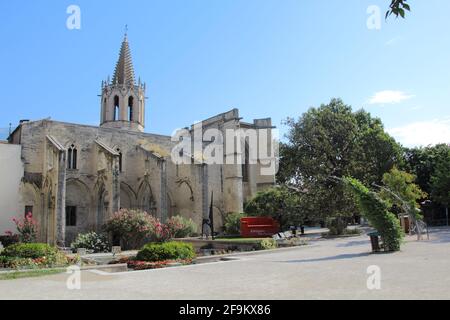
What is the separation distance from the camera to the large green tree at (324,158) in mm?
29438

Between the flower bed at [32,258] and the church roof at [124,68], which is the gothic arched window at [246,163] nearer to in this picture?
the church roof at [124,68]

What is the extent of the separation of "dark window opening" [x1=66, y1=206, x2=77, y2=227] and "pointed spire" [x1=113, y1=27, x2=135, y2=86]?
20.0m

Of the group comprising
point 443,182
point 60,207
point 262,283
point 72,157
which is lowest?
point 262,283

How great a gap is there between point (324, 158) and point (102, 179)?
674 inches

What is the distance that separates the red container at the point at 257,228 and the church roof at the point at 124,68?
89.0 ft

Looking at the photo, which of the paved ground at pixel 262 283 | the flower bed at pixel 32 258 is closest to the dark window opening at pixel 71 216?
the flower bed at pixel 32 258

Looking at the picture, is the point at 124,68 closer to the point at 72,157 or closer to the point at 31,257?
the point at 72,157

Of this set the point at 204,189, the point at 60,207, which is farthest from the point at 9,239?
the point at 204,189

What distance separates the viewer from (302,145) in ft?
102

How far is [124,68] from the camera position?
1901 inches

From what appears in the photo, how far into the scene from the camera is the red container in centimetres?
2703

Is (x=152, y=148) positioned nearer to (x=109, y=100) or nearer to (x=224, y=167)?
(x=224, y=167)
